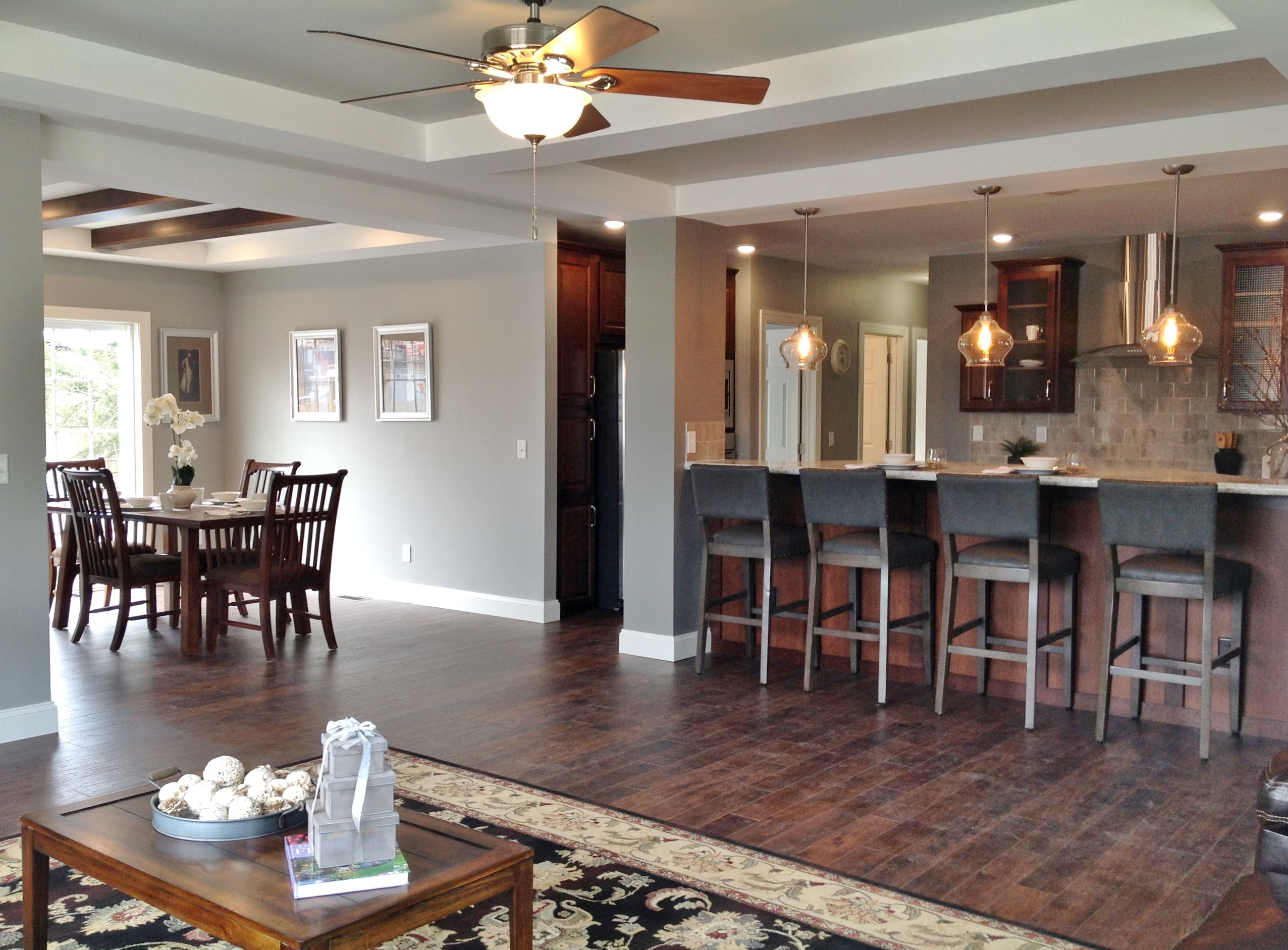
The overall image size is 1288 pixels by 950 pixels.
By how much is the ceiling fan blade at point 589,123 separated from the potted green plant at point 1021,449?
5127mm

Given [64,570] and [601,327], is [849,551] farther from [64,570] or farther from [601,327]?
[64,570]

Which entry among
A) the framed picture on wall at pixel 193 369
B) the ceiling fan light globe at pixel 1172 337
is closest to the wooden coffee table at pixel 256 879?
the ceiling fan light globe at pixel 1172 337

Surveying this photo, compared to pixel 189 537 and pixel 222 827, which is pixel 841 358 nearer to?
pixel 189 537

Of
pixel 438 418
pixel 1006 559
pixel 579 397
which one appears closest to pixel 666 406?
pixel 579 397

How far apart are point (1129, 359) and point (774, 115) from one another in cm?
439

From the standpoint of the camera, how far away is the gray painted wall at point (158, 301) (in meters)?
8.07

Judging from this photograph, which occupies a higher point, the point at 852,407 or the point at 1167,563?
the point at 852,407

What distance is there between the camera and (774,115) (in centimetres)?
394

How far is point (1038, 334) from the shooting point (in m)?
7.64

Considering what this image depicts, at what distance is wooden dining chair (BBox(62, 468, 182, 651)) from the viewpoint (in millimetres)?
5973

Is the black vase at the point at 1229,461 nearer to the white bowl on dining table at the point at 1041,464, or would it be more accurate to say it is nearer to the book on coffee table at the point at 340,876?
the white bowl on dining table at the point at 1041,464

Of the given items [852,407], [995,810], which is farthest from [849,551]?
[852,407]

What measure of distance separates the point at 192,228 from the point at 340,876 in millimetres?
5927

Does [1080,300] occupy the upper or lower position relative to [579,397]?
upper
